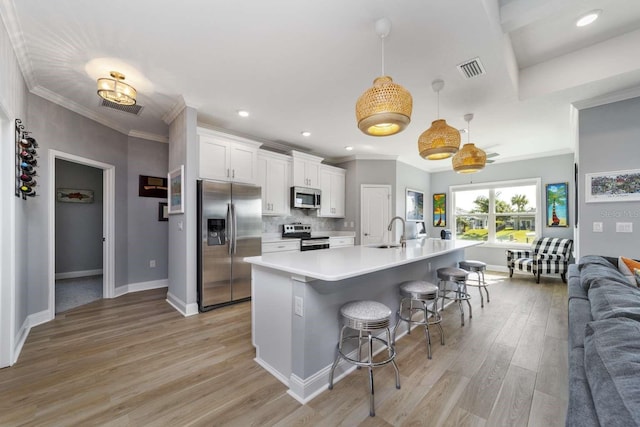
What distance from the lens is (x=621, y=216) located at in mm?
2889

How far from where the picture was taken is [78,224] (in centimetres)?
557

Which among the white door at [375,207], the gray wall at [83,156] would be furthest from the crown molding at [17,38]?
the white door at [375,207]

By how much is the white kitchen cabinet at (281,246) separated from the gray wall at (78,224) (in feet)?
13.9

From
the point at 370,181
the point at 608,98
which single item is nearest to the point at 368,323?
the point at 608,98

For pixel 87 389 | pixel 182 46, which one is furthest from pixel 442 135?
pixel 87 389

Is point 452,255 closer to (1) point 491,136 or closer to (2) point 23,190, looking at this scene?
(1) point 491,136

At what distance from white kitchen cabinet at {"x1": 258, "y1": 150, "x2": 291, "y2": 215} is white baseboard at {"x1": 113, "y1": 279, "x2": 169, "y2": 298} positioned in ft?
6.90

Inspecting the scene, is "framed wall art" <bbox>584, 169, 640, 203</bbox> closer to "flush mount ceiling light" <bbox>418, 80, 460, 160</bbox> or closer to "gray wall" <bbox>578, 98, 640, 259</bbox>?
"gray wall" <bbox>578, 98, 640, 259</bbox>

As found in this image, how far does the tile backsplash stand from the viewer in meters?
5.04

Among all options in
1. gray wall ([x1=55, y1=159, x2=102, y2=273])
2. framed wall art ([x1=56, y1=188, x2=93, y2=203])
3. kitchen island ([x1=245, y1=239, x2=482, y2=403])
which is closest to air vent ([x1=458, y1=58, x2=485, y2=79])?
kitchen island ([x1=245, y1=239, x2=482, y2=403])

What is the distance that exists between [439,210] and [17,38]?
759 centimetres

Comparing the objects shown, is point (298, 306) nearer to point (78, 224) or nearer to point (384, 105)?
point (384, 105)

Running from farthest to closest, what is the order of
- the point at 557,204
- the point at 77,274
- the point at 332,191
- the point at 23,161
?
the point at 332,191
the point at 77,274
the point at 557,204
the point at 23,161

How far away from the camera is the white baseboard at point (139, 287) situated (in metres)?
3.99
